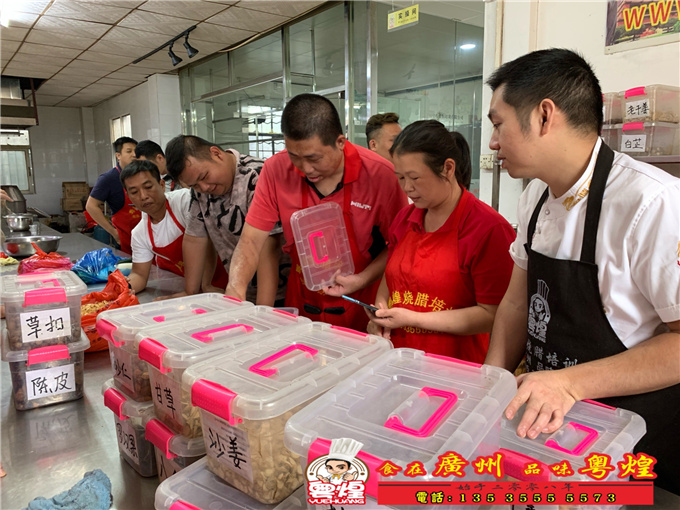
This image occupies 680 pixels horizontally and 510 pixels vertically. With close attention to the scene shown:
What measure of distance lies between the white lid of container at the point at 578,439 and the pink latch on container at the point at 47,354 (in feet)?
4.17

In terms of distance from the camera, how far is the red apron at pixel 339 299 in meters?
1.91

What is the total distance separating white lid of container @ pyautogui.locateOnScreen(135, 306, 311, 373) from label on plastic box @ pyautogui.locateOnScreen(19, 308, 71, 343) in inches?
23.0

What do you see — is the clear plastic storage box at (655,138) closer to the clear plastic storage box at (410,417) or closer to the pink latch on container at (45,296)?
the clear plastic storage box at (410,417)

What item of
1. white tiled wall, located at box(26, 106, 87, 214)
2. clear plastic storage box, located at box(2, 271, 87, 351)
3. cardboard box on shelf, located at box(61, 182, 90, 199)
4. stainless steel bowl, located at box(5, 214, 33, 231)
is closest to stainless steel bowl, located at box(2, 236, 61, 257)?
stainless steel bowl, located at box(5, 214, 33, 231)

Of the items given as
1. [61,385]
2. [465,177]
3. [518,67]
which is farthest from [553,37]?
[61,385]

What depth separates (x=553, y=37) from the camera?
2846 mm

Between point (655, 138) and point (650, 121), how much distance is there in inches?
3.6

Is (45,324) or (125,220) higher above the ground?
(125,220)

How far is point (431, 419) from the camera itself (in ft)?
2.27

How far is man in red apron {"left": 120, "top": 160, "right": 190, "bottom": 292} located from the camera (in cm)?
261

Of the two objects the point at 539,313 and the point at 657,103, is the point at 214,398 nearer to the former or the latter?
the point at 539,313

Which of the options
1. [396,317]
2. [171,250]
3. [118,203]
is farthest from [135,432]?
[118,203]

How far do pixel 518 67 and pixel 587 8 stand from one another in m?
2.11

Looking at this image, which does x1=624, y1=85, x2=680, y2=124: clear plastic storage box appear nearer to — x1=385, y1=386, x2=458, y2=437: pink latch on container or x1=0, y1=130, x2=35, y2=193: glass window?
x1=385, y1=386, x2=458, y2=437: pink latch on container
